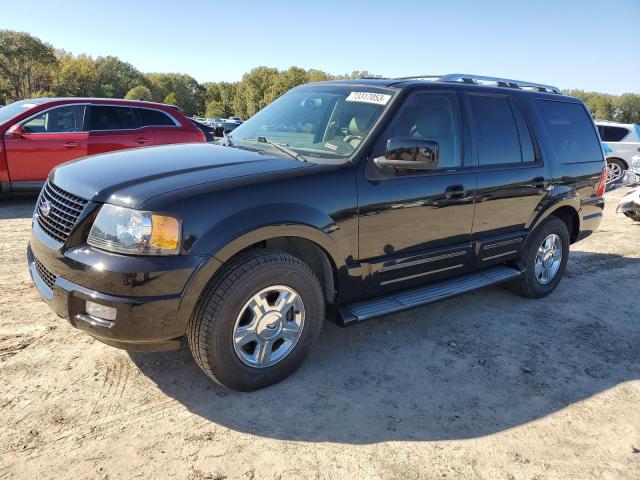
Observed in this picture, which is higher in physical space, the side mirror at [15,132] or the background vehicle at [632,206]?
the side mirror at [15,132]

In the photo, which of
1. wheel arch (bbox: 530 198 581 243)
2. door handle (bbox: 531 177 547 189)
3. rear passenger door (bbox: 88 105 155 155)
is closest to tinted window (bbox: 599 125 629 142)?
wheel arch (bbox: 530 198 581 243)

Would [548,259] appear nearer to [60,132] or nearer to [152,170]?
[152,170]

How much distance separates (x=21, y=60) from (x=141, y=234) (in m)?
70.5

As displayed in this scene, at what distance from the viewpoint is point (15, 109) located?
306 inches

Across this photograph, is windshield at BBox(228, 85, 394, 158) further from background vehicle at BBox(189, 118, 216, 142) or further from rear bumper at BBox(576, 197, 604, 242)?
background vehicle at BBox(189, 118, 216, 142)

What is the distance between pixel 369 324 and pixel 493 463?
1715 millimetres

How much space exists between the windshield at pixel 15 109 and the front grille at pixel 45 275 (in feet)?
18.9

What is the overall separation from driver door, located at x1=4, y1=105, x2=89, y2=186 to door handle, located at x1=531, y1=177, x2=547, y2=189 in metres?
6.72

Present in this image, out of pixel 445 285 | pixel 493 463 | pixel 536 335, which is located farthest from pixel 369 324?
pixel 493 463

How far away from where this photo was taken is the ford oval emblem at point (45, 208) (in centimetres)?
301

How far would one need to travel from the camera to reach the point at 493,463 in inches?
101

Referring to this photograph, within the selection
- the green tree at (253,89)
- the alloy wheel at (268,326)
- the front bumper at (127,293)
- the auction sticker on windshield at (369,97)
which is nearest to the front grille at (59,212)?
the front bumper at (127,293)

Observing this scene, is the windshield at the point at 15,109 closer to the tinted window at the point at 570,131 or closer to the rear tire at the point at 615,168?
the tinted window at the point at 570,131

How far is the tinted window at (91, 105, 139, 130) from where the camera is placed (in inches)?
319
